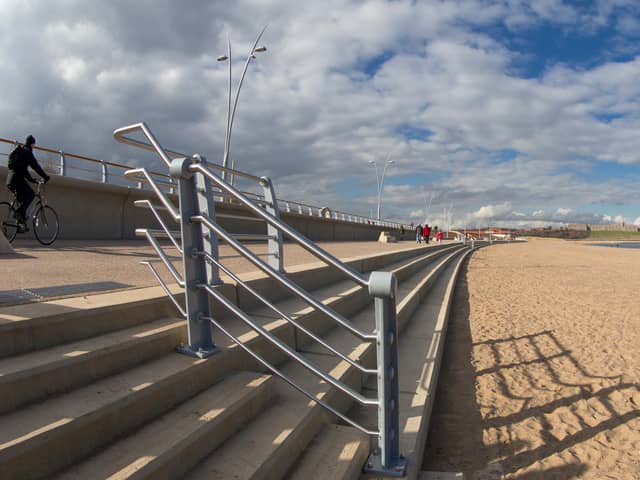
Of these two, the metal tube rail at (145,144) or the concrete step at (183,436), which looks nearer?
the concrete step at (183,436)

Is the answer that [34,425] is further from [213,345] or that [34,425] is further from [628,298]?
[628,298]

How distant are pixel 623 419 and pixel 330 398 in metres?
3.24

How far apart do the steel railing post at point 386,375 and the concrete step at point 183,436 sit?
30.0 inches

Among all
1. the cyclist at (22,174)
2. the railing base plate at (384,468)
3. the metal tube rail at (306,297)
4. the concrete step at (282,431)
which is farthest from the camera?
the cyclist at (22,174)

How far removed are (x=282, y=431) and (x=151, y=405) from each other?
2.34ft

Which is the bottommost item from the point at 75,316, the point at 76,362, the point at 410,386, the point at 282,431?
the point at 410,386

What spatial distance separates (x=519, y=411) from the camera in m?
4.31

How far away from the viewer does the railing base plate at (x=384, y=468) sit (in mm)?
2312

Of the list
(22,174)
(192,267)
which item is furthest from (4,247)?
(192,267)

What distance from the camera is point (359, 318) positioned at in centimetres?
514

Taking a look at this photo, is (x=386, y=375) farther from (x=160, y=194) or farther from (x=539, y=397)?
(x=539, y=397)

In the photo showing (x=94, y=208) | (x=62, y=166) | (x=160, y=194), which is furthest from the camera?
(x=94, y=208)

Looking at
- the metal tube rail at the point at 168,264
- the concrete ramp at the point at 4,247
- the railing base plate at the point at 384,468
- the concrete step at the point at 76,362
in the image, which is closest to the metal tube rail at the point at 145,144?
the metal tube rail at the point at 168,264

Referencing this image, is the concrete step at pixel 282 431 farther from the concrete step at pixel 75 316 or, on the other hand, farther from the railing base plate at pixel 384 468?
the concrete step at pixel 75 316
